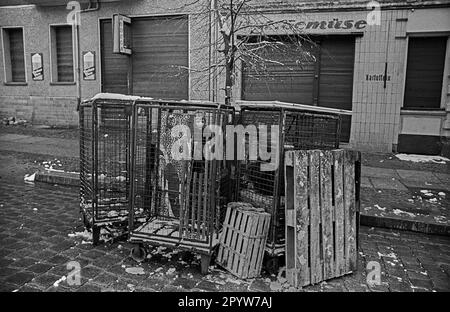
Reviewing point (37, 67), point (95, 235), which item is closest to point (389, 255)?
point (95, 235)

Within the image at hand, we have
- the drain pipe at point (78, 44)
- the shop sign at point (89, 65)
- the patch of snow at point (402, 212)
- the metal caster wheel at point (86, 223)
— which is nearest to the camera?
the metal caster wheel at point (86, 223)

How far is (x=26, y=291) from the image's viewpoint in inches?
125

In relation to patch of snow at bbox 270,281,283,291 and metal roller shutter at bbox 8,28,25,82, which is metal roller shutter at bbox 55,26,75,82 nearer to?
metal roller shutter at bbox 8,28,25,82

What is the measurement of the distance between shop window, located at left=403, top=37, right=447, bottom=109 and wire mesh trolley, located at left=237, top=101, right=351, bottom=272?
23.3 ft

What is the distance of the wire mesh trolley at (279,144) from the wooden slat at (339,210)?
0.52 meters

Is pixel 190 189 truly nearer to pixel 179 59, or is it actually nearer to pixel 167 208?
pixel 167 208

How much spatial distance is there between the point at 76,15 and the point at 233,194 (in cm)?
1191

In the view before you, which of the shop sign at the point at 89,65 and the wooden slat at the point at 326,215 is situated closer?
the wooden slat at the point at 326,215

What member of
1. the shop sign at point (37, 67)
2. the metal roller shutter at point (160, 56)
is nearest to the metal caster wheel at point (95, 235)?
the metal roller shutter at point (160, 56)

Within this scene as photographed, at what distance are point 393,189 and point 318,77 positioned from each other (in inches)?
202

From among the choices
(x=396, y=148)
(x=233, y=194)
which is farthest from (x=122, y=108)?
(x=396, y=148)

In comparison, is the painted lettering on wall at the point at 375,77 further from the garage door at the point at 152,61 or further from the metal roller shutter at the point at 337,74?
the garage door at the point at 152,61

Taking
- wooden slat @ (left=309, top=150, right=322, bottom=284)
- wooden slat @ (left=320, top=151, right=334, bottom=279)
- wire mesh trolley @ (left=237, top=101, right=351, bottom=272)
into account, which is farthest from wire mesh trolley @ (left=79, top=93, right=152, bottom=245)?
wooden slat @ (left=320, top=151, right=334, bottom=279)

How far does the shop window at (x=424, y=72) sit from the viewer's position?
998 centimetres
